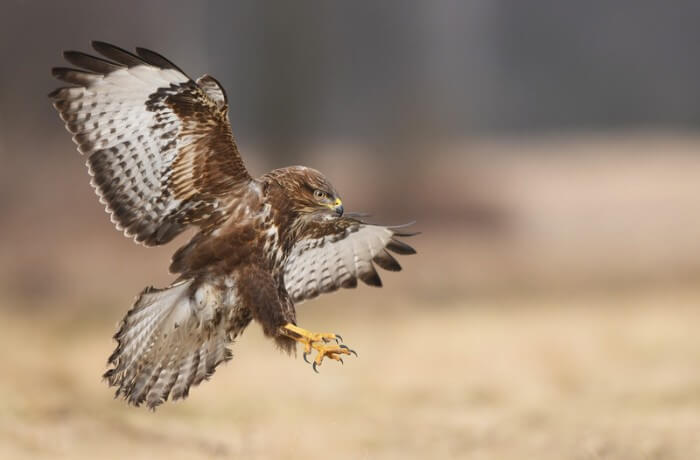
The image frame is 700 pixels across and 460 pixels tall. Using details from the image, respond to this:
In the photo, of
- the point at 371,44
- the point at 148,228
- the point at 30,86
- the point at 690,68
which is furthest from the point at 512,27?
the point at 148,228

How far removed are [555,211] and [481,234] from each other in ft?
10.1

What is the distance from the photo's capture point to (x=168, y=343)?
497 centimetres

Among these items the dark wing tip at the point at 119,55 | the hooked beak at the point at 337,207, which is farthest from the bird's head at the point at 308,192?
the dark wing tip at the point at 119,55

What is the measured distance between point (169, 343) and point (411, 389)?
4.85 meters

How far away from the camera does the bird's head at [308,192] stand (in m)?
4.58

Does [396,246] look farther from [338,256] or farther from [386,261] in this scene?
[338,256]

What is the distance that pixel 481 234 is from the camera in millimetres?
15000

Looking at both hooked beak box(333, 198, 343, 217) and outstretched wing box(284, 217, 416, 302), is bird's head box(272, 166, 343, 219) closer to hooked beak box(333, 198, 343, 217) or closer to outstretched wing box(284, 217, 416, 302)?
hooked beak box(333, 198, 343, 217)

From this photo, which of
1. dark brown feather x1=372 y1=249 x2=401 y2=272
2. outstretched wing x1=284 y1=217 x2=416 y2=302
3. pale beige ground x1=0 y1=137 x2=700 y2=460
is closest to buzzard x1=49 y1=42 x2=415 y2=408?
outstretched wing x1=284 y1=217 x2=416 y2=302

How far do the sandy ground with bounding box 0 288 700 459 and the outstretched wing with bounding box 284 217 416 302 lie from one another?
1.43m

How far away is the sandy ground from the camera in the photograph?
669 centimetres

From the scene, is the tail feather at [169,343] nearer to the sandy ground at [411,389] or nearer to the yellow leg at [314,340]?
the yellow leg at [314,340]

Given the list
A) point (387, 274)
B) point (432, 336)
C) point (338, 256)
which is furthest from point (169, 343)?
point (387, 274)

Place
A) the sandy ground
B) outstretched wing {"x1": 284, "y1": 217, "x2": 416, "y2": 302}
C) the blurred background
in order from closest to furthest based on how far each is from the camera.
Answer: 1. outstretched wing {"x1": 284, "y1": 217, "x2": 416, "y2": 302}
2. the sandy ground
3. the blurred background
